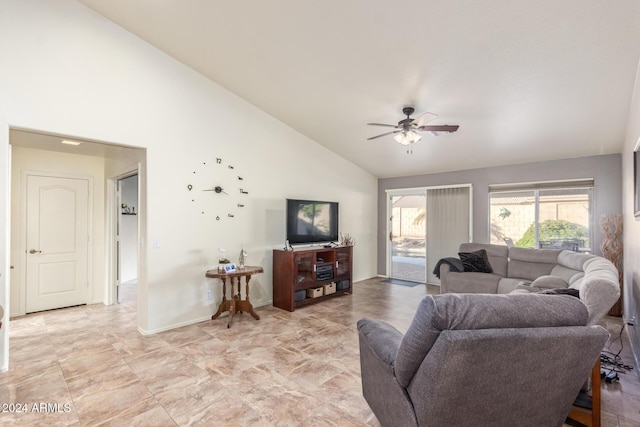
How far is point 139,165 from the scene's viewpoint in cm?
382

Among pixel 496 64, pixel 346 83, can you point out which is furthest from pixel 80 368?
pixel 496 64

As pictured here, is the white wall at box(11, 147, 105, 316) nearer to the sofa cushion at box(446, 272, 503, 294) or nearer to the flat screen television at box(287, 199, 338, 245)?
the flat screen television at box(287, 199, 338, 245)

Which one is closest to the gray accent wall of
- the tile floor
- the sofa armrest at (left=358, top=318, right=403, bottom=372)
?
the tile floor

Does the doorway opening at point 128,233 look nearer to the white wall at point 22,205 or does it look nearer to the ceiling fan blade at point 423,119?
the white wall at point 22,205

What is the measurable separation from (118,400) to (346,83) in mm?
3734

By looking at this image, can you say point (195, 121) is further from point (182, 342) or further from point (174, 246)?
point (182, 342)

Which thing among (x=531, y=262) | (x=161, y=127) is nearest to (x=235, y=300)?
(x=161, y=127)

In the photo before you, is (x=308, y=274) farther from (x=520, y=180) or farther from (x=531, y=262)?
(x=520, y=180)

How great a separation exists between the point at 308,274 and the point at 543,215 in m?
4.09

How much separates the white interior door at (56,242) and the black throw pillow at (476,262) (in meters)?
5.99

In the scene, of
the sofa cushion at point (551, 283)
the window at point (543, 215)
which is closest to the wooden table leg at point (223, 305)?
the sofa cushion at point (551, 283)

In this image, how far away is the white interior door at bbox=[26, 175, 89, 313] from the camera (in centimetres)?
443

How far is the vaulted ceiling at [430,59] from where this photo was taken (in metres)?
2.48

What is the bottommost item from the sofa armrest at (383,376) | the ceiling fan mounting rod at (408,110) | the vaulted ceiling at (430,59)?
the sofa armrest at (383,376)
